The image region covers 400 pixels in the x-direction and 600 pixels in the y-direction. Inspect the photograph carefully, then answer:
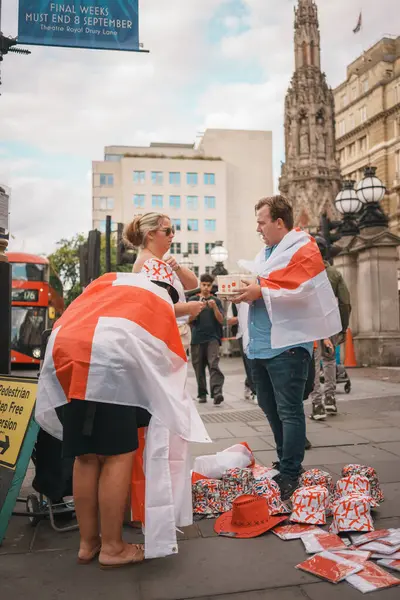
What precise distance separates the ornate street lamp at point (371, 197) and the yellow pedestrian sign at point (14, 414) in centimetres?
1315

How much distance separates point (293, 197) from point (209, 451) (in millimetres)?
55614

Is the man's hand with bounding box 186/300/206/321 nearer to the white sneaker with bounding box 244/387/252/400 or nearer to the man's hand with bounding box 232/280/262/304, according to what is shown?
the man's hand with bounding box 232/280/262/304

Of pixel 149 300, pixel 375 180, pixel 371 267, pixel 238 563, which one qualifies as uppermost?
pixel 375 180

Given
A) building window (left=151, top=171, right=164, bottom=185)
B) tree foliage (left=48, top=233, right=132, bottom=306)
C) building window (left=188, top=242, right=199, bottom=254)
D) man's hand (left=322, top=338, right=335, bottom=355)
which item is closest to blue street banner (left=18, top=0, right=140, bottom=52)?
man's hand (left=322, top=338, right=335, bottom=355)

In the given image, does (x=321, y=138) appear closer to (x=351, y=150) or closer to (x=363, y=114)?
(x=363, y=114)

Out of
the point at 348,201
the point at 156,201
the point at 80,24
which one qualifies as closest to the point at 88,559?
the point at 80,24

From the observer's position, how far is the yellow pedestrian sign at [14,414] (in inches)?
138

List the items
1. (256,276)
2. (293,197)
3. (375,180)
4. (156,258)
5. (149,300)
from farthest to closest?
(293,197) → (375,180) → (256,276) → (156,258) → (149,300)

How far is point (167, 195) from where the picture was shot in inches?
2965

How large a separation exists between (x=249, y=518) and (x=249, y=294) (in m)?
1.48

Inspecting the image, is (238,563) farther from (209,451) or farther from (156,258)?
(209,451)

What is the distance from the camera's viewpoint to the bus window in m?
22.6

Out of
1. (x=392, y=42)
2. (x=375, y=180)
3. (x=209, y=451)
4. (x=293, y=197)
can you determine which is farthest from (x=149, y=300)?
(x=392, y=42)

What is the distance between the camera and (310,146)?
194ft
